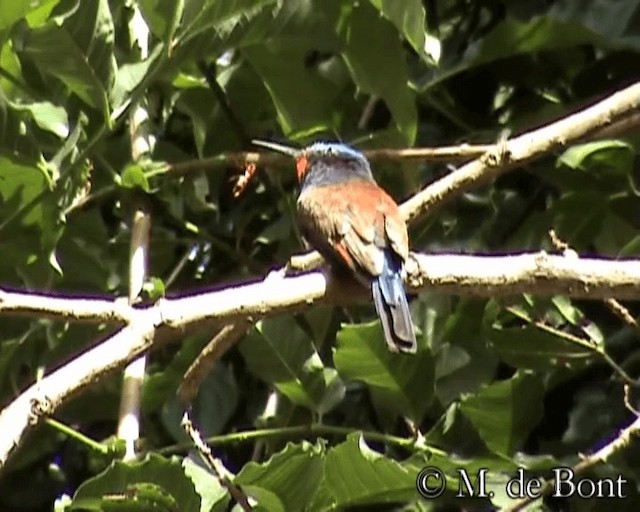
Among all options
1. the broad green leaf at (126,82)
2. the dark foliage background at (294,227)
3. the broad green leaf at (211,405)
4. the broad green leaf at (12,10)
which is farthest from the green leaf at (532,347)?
the broad green leaf at (12,10)

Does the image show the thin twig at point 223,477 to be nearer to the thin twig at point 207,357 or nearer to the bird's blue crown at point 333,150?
the thin twig at point 207,357

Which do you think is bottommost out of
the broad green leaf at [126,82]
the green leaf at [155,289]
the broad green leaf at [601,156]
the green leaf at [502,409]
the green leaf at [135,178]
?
the green leaf at [502,409]

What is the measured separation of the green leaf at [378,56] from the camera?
1584 mm

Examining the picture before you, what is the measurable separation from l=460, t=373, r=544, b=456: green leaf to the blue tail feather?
0.12 metres

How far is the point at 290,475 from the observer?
1.21 m

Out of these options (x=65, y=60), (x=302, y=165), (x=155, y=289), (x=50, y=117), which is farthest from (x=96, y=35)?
(x=302, y=165)

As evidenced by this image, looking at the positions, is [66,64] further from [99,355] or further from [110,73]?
[99,355]

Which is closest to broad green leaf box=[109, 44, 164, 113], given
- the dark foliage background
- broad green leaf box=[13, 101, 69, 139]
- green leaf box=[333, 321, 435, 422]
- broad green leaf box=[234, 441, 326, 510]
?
the dark foliage background

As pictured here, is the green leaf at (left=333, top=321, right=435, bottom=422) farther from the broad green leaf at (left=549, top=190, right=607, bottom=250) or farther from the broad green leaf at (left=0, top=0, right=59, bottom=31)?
the broad green leaf at (left=0, top=0, right=59, bottom=31)

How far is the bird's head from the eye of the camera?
1.70 metres

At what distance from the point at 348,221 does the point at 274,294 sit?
1.51 feet

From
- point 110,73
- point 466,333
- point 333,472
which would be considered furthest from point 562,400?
point 110,73

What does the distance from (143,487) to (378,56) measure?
2.21 feet

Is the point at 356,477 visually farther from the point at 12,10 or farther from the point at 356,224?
the point at 12,10
